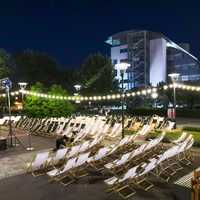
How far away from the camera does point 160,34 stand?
88.1m

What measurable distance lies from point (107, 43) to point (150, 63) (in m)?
17.6

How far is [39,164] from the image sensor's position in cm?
859

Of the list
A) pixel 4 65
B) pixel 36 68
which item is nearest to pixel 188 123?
pixel 4 65

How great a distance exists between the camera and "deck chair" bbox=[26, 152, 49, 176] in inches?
332

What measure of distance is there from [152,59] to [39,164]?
261 feet

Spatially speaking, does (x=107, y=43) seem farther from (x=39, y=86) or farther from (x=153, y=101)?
(x=39, y=86)

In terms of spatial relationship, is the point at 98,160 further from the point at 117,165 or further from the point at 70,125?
the point at 70,125

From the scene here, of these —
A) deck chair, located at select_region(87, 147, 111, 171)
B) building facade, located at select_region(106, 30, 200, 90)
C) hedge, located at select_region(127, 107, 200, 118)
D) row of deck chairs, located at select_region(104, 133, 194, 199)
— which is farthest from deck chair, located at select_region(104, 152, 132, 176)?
building facade, located at select_region(106, 30, 200, 90)

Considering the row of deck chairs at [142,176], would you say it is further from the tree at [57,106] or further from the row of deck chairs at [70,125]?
the tree at [57,106]

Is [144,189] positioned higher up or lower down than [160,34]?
lower down

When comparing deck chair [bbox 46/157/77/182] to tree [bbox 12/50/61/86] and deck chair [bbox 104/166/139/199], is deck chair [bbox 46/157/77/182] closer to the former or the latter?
deck chair [bbox 104/166/139/199]

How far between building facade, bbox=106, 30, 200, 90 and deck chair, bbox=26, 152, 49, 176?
72365 millimetres

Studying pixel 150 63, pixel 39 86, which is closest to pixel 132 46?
pixel 150 63

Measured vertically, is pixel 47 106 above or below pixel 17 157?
above
